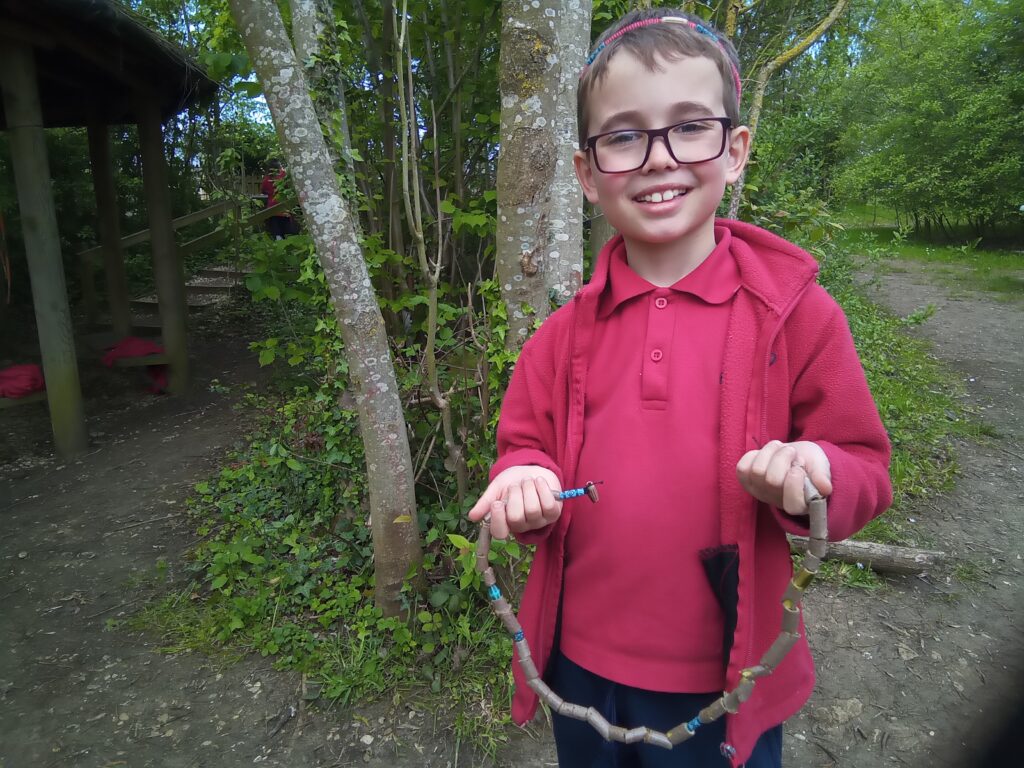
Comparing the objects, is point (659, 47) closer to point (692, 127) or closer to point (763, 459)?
point (692, 127)

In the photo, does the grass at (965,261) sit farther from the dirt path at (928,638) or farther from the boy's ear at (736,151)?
the boy's ear at (736,151)

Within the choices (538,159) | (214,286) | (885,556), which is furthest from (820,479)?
(214,286)

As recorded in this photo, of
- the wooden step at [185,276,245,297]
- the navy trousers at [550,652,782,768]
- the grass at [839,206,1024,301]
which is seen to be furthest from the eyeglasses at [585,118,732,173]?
the wooden step at [185,276,245,297]

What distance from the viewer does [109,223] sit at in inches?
314

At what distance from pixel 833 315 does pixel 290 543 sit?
10.1 feet

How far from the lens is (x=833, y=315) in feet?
3.96

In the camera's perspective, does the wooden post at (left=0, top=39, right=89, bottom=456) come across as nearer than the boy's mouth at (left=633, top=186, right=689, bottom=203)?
No

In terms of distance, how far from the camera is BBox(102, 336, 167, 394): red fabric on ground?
6.86 metres

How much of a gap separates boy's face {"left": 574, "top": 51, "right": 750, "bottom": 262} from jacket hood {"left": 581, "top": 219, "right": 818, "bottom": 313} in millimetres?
88

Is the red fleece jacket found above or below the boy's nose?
below

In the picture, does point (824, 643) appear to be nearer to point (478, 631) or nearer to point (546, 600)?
point (478, 631)

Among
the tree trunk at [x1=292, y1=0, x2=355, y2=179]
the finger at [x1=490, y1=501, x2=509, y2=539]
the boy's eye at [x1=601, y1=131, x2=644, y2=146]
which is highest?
the tree trunk at [x1=292, y1=0, x2=355, y2=179]

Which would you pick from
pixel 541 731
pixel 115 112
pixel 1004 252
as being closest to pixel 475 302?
pixel 541 731

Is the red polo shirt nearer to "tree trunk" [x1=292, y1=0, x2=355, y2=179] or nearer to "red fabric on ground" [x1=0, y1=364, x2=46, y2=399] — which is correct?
"tree trunk" [x1=292, y1=0, x2=355, y2=179]
